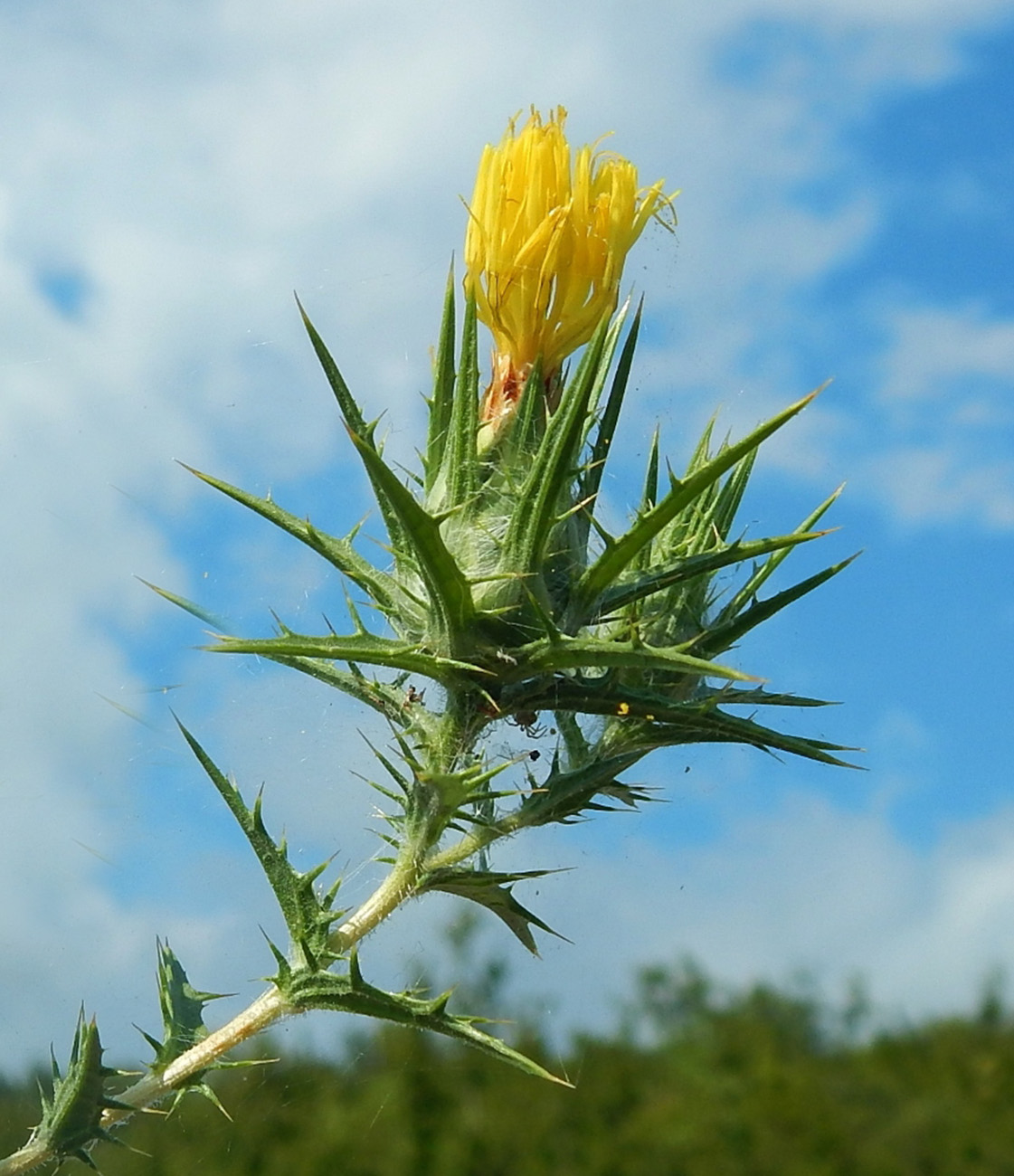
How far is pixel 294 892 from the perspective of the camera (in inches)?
95.2

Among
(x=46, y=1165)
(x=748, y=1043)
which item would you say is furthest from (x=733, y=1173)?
(x=46, y=1165)

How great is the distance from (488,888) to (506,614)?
0.52 meters

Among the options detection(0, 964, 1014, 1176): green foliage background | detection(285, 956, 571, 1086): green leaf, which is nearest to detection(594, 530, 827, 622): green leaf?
detection(285, 956, 571, 1086): green leaf

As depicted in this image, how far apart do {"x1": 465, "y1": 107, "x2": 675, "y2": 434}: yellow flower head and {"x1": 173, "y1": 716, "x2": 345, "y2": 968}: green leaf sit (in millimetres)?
813

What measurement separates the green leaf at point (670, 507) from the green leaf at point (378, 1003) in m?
0.74

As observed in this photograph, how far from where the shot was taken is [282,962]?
7.82 ft

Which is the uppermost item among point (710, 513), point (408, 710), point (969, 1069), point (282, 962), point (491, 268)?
point (969, 1069)

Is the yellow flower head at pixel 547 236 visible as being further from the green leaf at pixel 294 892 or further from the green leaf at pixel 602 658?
the green leaf at pixel 294 892

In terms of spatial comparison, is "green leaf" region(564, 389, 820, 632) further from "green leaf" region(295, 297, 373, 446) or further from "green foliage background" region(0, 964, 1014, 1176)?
"green foliage background" region(0, 964, 1014, 1176)

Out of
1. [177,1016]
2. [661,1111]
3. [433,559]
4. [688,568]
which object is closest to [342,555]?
[433,559]

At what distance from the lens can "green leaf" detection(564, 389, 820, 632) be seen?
200 centimetres

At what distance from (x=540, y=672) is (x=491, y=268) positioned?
74 centimetres

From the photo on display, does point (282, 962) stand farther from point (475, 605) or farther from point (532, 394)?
point (532, 394)

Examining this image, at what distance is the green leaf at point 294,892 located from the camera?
95.0 inches
